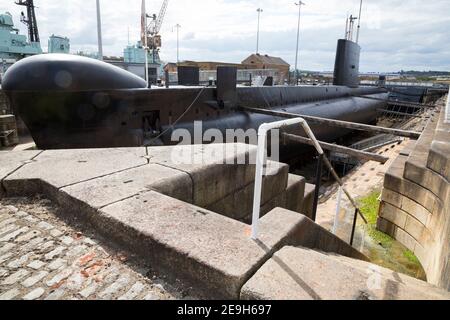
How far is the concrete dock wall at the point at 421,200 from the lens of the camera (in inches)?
215

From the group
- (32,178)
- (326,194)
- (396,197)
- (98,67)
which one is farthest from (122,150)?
(326,194)

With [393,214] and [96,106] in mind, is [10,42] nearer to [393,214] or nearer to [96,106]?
[96,106]

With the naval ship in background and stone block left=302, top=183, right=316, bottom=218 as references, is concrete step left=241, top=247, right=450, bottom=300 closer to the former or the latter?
stone block left=302, top=183, right=316, bottom=218

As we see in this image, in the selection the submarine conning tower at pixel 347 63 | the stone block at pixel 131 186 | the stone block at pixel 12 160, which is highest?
the submarine conning tower at pixel 347 63

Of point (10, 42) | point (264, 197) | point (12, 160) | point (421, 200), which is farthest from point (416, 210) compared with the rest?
point (10, 42)

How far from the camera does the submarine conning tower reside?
21266 millimetres

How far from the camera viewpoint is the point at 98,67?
761 centimetres

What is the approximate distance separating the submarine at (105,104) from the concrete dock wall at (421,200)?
5.88 meters

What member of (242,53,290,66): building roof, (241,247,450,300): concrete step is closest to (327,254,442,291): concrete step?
(241,247,450,300): concrete step

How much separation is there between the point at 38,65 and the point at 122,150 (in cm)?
377

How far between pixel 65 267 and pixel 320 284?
1942 millimetres

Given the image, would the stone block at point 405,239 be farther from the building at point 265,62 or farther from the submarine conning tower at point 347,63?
the building at point 265,62

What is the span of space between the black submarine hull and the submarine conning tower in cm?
1380

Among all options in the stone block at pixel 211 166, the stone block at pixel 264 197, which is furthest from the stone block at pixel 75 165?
the stone block at pixel 264 197
